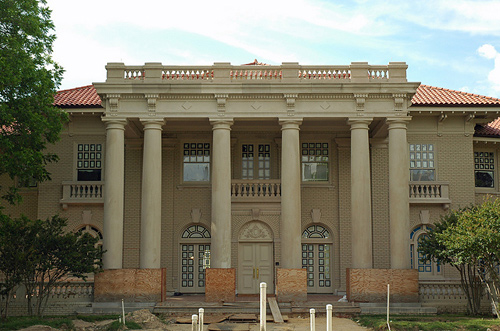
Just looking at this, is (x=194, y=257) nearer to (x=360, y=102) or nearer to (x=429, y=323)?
(x=360, y=102)

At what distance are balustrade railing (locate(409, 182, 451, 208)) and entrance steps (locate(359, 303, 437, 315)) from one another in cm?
617

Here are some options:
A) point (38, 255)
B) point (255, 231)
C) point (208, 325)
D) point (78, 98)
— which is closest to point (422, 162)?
point (255, 231)

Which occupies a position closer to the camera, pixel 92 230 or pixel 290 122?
pixel 290 122

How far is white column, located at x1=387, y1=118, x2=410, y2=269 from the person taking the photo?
77.6ft

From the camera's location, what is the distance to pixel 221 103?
24344mm

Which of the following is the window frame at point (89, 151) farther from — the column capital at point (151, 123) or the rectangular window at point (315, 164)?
the rectangular window at point (315, 164)

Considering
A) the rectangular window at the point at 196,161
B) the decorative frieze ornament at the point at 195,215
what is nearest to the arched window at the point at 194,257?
the decorative frieze ornament at the point at 195,215

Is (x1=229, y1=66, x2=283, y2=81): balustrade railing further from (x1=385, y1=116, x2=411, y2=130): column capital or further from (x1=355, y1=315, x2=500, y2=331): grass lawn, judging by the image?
(x1=355, y1=315, x2=500, y2=331): grass lawn

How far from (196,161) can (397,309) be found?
37.2 ft

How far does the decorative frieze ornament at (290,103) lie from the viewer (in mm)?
24312

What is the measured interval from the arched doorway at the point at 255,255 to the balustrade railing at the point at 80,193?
6.63m

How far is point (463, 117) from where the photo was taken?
28156 mm

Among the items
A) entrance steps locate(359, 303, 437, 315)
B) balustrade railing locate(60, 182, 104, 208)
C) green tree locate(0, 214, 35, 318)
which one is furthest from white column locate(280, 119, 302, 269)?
green tree locate(0, 214, 35, 318)

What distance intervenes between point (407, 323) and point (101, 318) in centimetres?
1025
